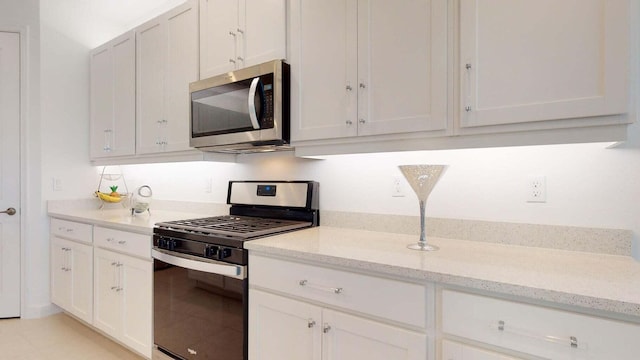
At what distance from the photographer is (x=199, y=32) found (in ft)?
7.27

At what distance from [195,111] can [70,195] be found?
6.00ft

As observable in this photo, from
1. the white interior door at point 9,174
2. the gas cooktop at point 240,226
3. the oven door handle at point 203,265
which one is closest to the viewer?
the oven door handle at point 203,265

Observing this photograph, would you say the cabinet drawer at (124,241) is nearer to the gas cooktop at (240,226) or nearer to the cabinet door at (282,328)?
the gas cooktop at (240,226)

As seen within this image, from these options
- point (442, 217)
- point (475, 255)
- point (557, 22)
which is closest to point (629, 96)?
point (557, 22)

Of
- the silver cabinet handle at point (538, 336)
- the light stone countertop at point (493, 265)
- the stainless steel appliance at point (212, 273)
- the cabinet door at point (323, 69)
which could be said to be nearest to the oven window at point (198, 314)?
the stainless steel appliance at point (212, 273)

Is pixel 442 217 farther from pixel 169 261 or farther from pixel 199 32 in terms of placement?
pixel 199 32

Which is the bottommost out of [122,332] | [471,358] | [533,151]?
[122,332]

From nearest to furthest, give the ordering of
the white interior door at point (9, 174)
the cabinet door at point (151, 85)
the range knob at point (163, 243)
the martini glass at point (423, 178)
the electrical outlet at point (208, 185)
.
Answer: the martini glass at point (423, 178) → the range knob at point (163, 243) → the cabinet door at point (151, 85) → the electrical outlet at point (208, 185) → the white interior door at point (9, 174)

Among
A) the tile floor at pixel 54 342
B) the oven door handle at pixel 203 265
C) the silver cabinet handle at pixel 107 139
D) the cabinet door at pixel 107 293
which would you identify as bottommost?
the tile floor at pixel 54 342

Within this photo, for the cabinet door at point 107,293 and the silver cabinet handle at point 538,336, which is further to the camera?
the cabinet door at point 107,293

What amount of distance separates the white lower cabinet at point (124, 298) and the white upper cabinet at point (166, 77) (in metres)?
0.80

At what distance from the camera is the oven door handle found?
1598 mm

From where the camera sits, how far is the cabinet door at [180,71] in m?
2.26

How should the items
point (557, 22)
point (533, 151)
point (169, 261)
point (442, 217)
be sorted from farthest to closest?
point (169, 261), point (442, 217), point (533, 151), point (557, 22)
